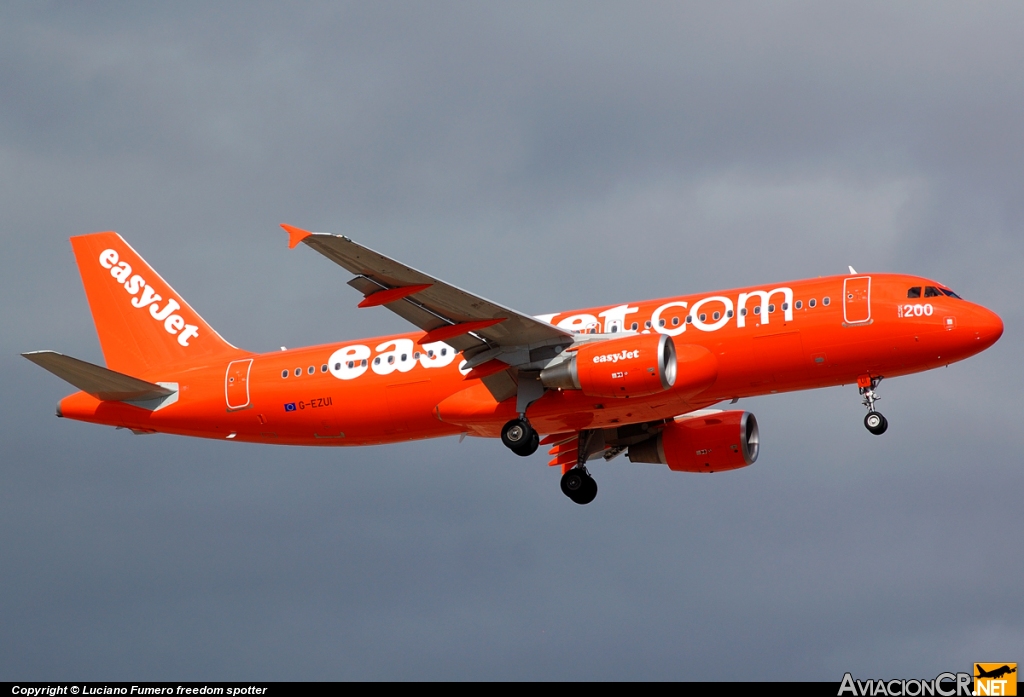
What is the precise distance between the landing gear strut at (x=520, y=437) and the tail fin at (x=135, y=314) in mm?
11736

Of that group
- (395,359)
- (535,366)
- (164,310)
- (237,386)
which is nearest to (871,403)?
(535,366)

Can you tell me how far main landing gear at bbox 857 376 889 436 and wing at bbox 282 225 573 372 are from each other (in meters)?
8.93

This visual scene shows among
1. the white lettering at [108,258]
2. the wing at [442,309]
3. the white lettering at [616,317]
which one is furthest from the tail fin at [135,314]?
the white lettering at [616,317]

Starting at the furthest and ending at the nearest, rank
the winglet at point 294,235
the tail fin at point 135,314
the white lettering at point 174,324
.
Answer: the white lettering at point 174,324, the tail fin at point 135,314, the winglet at point 294,235

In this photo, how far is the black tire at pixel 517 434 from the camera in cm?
4400

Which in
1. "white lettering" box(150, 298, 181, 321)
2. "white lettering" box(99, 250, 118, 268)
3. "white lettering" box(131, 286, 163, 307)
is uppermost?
"white lettering" box(99, 250, 118, 268)

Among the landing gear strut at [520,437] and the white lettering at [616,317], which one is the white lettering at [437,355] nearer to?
the landing gear strut at [520,437]

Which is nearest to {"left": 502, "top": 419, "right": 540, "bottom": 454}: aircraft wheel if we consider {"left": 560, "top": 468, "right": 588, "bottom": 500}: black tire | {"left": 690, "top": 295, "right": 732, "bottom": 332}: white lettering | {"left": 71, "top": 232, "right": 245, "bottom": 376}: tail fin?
{"left": 560, "top": 468, "right": 588, "bottom": 500}: black tire

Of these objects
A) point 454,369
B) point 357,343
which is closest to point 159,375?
point 357,343

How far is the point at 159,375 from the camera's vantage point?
50281mm

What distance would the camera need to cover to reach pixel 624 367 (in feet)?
137

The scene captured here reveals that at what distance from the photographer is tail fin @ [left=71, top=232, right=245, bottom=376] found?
5134 cm

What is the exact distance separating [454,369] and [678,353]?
7.45 m

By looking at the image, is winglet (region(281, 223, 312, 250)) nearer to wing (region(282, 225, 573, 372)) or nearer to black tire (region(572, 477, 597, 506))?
wing (region(282, 225, 573, 372))
